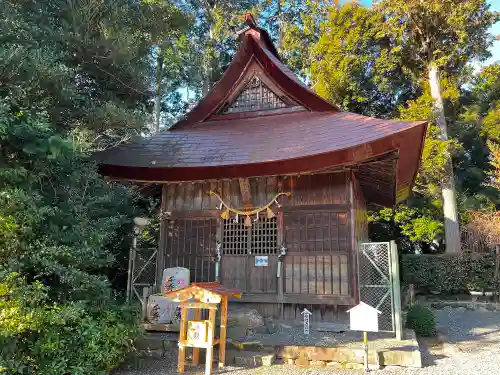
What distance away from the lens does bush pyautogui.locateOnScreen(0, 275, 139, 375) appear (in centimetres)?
448

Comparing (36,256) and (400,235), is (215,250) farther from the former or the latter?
(400,235)

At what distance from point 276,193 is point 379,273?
2357 mm

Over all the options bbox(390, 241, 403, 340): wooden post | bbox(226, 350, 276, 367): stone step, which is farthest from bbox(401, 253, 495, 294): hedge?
bbox(226, 350, 276, 367): stone step

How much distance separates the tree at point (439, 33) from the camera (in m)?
18.3

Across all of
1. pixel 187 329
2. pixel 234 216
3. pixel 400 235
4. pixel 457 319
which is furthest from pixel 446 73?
pixel 187 329

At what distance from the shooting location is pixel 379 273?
23.9ft

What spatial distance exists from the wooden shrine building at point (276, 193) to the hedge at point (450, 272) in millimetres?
8795

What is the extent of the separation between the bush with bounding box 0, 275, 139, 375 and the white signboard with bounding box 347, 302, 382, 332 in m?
2.97

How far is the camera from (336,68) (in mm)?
19266

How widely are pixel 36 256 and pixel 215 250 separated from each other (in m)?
3.70

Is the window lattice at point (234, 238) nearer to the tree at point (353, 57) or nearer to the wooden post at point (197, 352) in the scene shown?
the wooden post at point (197, 352)

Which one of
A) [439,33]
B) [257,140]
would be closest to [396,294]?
[257,140]

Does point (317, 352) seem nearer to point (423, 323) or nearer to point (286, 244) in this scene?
point (286, 244)

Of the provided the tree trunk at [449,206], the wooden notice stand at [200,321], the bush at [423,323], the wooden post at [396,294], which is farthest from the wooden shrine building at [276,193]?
the tree trunk at [449,206]
